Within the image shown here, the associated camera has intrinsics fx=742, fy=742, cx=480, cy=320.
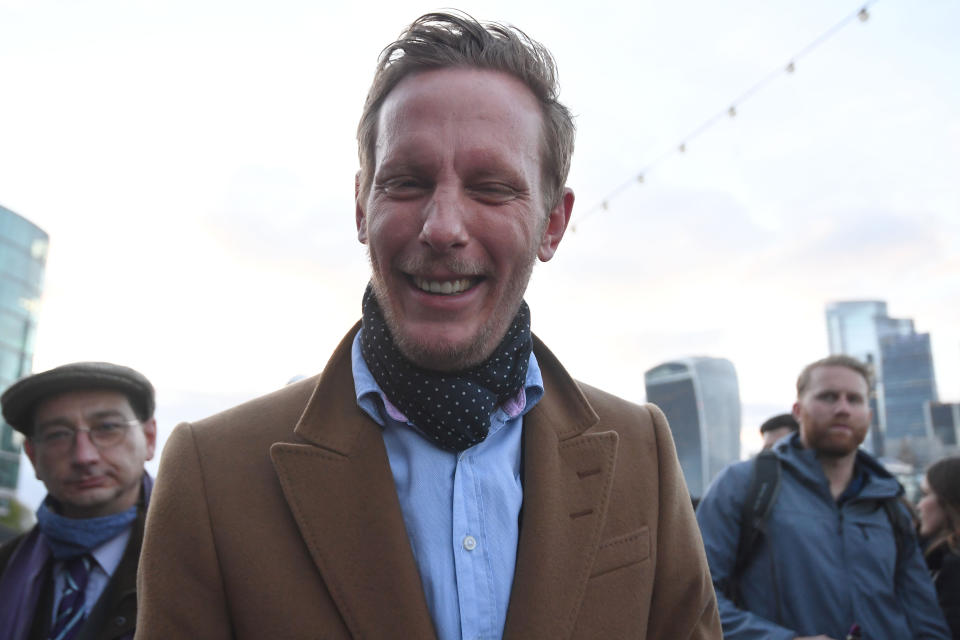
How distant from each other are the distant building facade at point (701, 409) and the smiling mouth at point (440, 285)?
189ft

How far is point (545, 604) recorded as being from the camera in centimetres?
150

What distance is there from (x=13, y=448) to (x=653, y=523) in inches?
1386

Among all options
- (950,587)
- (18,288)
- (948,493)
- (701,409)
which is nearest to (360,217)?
(950,587)

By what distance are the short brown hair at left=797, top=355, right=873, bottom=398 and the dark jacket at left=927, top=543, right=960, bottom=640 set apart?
1.04 m

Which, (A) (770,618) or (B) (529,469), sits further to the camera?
(A) (770,618)

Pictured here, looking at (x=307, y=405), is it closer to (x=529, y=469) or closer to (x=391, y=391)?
(x=391, y=391)

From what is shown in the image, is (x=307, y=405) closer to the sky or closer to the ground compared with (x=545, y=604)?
closer to the sky

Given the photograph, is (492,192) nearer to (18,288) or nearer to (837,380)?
(837,380)

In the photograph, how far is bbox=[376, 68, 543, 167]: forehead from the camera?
1.56 m

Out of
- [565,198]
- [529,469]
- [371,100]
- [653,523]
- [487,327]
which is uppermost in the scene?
[371,100]

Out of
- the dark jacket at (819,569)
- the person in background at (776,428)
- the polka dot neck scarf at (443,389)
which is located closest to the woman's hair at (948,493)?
the dark jacket at (819,569)

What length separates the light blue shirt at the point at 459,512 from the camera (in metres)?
1.48

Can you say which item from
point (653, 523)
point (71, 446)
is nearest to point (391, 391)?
point (653, 523)

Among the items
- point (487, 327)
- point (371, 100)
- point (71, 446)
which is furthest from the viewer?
point (71, 446)
